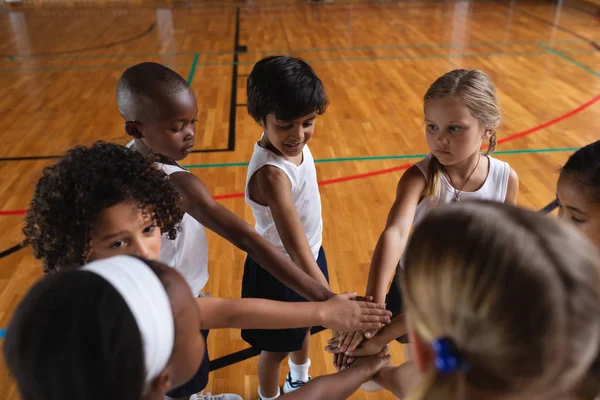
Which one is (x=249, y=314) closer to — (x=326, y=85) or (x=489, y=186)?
(x=489, y=186)

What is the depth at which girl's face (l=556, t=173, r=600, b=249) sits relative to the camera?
125 centimetres

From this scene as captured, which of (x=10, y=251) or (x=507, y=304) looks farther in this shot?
(x=10, y=251)

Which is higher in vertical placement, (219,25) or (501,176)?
(501,176)

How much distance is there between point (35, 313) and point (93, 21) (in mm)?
9767

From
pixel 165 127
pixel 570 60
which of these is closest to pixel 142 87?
pixel 165 127

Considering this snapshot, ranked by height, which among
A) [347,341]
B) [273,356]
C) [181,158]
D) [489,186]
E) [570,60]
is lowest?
[570,60]

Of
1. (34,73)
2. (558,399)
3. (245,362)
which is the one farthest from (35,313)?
(34,73)

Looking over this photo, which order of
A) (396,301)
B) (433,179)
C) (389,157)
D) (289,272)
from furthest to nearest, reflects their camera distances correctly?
(389,157), (396,301), (433,179), (289,272)

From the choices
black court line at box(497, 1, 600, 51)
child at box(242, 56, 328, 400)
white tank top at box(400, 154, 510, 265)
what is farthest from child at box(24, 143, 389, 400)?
black court line at box(497, 1, 600, 51)

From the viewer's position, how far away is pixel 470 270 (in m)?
0.63

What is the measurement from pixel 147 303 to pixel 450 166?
4.18 feet

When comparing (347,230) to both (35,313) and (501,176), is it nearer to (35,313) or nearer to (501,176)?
(501,176)

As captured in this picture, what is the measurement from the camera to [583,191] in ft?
4.16

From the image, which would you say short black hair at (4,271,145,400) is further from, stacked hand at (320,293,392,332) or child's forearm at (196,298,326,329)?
stacked hand at (320,293,392,332)
